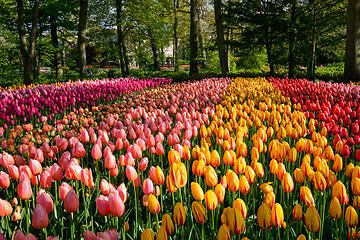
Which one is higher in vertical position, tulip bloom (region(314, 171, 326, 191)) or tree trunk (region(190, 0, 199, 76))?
tree trunk (region(190, 0, 199, 76))

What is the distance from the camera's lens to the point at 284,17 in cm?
1650

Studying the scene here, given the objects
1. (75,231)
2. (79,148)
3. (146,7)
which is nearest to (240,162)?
(75,231)

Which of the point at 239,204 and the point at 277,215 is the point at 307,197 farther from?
the point at 239,204

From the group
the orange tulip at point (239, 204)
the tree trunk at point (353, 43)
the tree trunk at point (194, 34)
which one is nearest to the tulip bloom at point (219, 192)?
the orange tulip at point (239, 204)

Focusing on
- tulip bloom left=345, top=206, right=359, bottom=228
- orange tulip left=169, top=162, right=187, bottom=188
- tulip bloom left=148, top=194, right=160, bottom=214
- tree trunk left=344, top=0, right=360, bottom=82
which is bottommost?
tulip bloom left=345, top=206, right=359, bottom=228

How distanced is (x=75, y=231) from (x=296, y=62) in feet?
48.5

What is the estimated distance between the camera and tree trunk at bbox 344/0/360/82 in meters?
11.0

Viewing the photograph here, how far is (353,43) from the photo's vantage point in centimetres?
1125

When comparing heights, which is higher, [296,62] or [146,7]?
[146,7]

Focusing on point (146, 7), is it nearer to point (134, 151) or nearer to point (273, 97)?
point (273, 97)

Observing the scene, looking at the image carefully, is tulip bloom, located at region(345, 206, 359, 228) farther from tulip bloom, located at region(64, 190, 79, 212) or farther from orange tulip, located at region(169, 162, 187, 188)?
tulip bloom, located at region(64, 190, 79, 212)

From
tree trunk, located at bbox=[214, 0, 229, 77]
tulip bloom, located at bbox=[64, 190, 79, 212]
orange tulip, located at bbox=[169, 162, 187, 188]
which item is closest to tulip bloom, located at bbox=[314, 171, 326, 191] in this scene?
orange tulip, located at bbox=[169, 162, 187, 188]

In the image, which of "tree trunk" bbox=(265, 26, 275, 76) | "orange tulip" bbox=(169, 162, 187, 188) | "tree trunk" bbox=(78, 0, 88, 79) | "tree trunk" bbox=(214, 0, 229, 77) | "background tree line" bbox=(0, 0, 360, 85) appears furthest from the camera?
"tree trunk" bbox=(265, 26, 275, 76)

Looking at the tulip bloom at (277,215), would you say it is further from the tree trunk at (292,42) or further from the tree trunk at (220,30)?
the tree trunk at (220,30)
